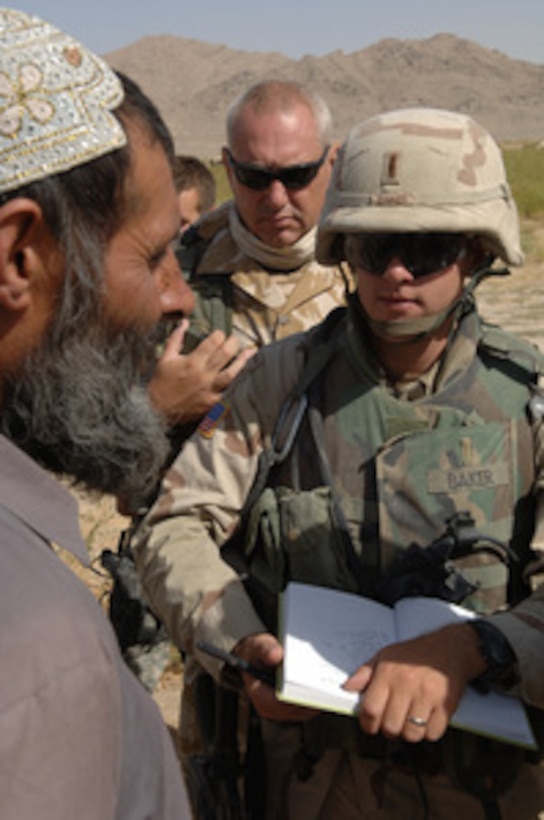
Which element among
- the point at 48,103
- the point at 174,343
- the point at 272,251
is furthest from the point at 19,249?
the point at 272,251

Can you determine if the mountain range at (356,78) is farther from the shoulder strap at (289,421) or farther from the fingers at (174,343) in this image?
the shoulder strap at (289,421)

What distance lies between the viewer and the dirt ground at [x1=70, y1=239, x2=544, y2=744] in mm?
5004

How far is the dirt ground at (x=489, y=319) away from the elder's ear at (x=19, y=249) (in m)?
1.85

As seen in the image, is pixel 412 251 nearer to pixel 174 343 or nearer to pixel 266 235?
pixel 174 343

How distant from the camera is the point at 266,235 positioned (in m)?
3.60

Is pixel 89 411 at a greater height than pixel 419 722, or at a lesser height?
greater

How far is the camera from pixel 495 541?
2.37m

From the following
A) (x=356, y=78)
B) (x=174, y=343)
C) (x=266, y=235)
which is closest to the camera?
(x=174, y=343)

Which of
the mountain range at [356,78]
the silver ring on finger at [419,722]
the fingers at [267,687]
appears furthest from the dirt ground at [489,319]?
the mountain range at [356,78]

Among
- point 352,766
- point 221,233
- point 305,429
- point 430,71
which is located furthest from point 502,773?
point 430,71

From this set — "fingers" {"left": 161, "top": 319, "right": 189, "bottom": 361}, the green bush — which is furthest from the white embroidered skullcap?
the green bush

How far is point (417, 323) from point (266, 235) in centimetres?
122

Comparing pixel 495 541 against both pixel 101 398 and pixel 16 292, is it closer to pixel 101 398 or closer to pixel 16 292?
pixel 101 398

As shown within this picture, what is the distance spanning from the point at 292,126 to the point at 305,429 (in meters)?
1.53
